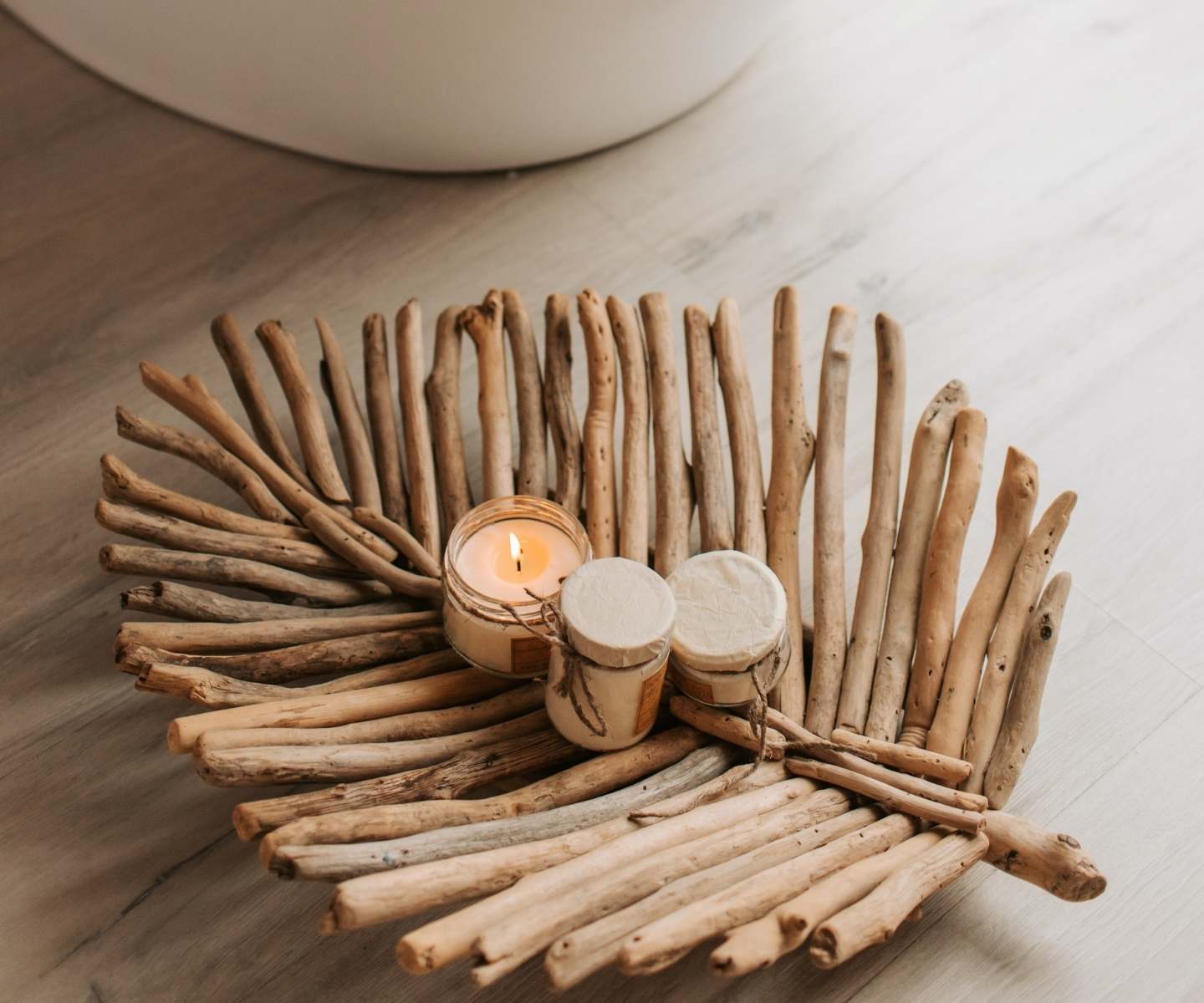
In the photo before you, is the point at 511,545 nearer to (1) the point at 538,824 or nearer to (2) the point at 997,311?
(1) the point at 538,824

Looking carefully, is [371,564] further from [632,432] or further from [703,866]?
[703,866]

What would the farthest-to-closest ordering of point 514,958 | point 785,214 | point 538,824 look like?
point 785,214 → point 538,824 → point 514,958

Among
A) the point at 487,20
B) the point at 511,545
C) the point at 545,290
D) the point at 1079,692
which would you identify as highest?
the point at 487,20

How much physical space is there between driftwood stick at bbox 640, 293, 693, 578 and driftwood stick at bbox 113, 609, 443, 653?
0.61 feet

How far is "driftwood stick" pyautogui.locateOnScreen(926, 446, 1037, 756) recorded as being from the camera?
0.92 meters

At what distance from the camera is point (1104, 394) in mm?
1347

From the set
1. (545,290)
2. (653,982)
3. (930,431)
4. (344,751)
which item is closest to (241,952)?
(344,751)

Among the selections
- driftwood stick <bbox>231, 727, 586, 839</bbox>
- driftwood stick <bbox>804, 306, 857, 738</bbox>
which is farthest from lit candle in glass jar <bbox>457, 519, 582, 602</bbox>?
driftwood stick <bbox>804, 306, 857, 738</bbox>

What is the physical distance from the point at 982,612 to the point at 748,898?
0.31 meters

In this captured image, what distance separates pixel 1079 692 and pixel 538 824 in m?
0.52

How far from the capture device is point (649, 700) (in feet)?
2.82

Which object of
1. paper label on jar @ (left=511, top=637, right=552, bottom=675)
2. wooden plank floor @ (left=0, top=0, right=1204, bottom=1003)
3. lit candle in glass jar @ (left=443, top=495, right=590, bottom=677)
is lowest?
wooden plank floor @ (left=0, top=0, right=1204, bottom=1003)

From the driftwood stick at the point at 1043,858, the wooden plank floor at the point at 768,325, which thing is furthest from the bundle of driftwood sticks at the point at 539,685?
the wooden plank floor at the point at 768,325

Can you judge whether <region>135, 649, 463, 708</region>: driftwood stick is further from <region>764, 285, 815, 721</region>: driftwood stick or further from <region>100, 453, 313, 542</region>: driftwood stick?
<region>764, 285, 815, 721</region>: driftwood stick
